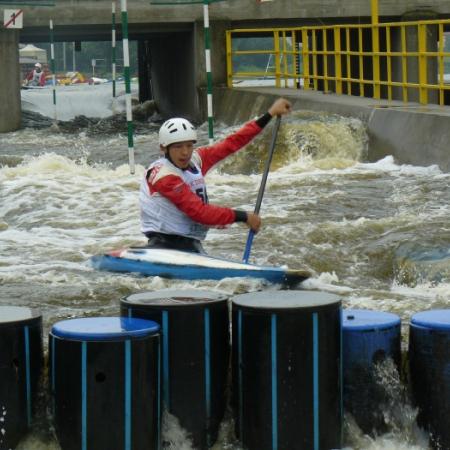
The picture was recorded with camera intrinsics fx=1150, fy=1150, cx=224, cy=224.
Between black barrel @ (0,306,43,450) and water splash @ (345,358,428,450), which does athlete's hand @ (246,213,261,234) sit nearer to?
water splash @ (345,358,428,450)

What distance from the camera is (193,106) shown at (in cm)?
2473

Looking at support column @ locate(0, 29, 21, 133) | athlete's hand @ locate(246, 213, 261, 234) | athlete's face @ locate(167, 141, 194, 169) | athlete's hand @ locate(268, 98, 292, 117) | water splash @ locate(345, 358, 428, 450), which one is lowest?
water splash @ locate(345, 358, 428, 450)

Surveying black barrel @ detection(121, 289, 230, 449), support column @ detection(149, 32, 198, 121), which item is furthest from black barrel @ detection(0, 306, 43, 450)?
support column @ detection(149, 32, 198, 121)

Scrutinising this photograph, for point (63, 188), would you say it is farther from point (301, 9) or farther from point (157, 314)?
point (301, 9)

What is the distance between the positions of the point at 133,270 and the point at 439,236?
8.89ft

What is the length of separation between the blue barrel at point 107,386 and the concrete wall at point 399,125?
906 centimetres

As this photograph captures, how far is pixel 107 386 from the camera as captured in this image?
458 cm

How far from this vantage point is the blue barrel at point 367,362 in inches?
195

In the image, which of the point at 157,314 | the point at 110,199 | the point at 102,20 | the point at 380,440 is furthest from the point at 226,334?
the point at 102,20

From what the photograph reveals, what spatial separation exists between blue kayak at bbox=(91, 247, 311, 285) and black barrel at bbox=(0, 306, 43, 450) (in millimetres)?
2551

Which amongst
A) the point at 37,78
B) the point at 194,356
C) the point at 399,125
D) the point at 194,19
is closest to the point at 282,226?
the point at 399,125

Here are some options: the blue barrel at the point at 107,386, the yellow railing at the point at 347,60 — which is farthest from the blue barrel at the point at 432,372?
the yellow railing at the point at 347,60

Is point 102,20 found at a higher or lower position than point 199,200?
higher

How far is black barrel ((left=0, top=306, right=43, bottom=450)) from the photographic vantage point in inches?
187
